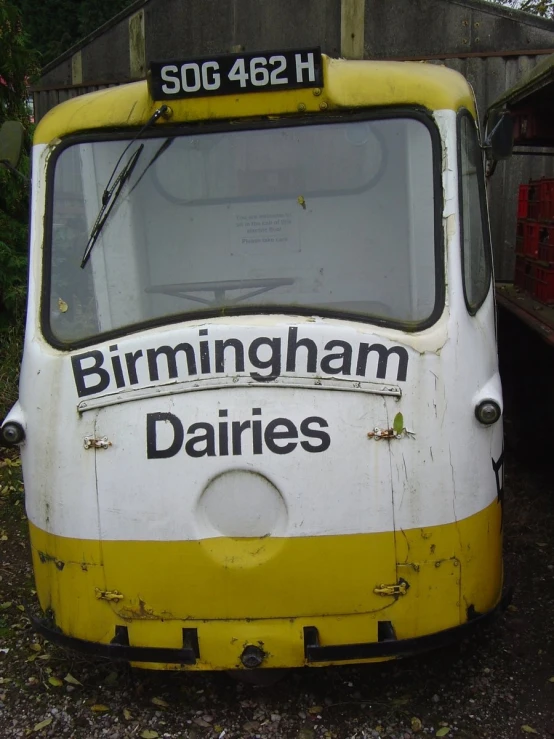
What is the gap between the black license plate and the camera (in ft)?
9.27

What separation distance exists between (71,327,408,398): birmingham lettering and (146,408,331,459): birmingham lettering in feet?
0.54

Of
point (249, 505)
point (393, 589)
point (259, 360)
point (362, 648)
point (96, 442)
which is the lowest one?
point (362, 648)

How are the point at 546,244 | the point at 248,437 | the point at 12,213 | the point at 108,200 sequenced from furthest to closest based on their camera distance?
the point at 12,213 < the point at 546,244 < the point at 108,200 < the point at 248,437

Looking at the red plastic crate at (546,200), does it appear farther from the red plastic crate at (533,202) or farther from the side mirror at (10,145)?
the side mirror at (10,145)

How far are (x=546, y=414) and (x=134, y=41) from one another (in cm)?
615

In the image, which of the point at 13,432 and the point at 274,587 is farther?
the point at 13,432

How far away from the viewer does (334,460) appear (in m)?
2.65

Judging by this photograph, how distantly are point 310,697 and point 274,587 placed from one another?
2.33 ft

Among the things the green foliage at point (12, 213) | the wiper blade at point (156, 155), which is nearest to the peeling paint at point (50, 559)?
the wiper blade at point (156, 155)

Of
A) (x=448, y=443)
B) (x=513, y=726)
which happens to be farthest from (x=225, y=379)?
(x=513, y=726)

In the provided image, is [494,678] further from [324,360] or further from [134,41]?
[134,41]

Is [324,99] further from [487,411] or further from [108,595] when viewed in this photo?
[108,595]

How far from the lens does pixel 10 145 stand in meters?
3.32

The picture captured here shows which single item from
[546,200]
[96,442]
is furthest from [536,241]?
[96,442]
